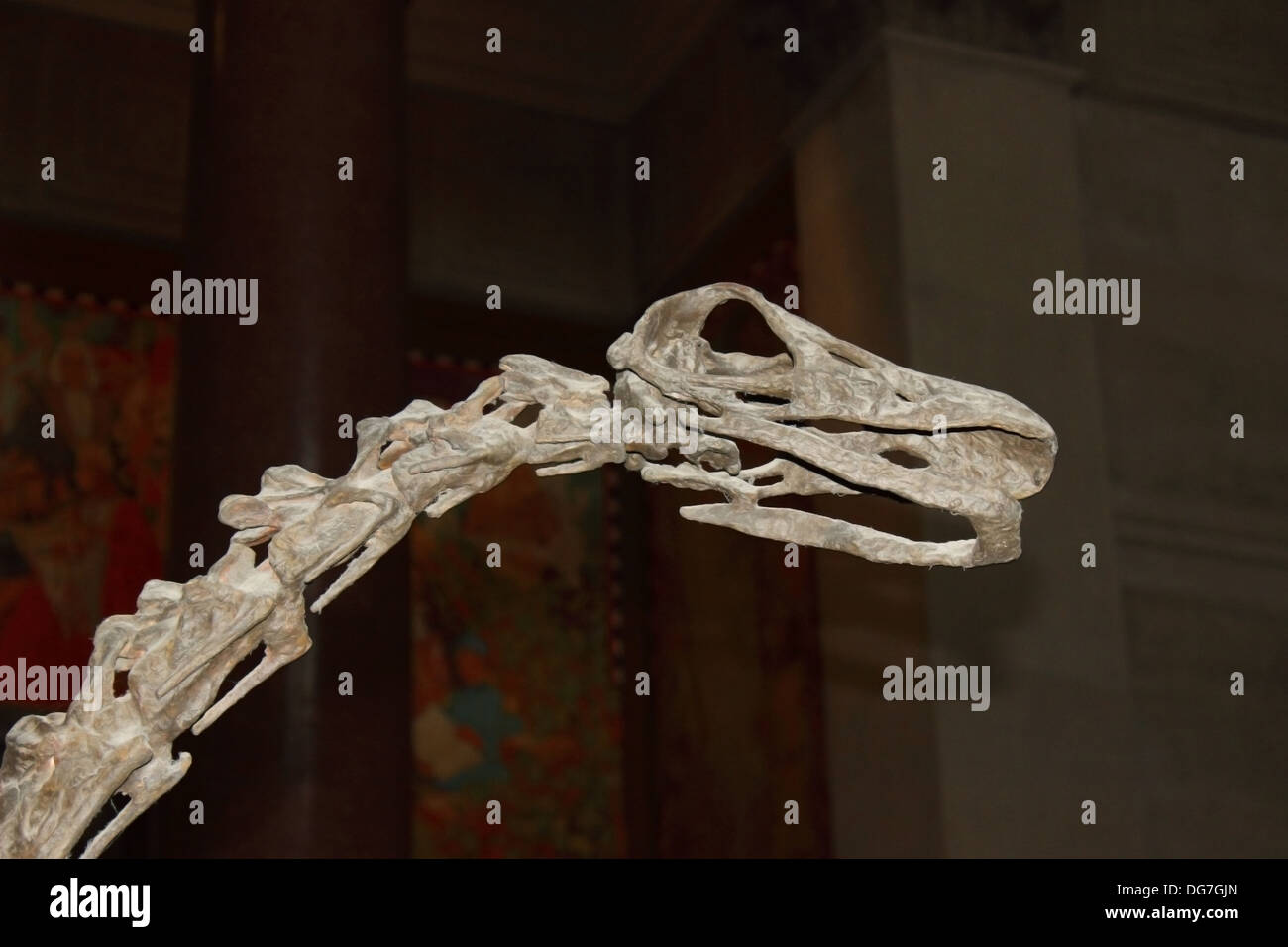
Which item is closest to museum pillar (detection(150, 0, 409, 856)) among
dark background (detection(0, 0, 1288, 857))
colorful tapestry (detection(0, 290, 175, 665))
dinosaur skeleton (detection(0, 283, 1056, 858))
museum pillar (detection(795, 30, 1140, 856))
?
dark background (detection(0, 0, 1288, 857))

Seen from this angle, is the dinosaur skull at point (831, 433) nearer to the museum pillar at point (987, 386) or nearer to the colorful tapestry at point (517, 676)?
the museum pillar at point (987, 386)

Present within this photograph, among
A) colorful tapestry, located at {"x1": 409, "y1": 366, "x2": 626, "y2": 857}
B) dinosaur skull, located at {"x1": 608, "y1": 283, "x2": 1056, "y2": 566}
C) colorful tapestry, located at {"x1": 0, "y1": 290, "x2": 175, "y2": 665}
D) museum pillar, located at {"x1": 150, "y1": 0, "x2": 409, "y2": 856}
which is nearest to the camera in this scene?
dinosaur skull, located at {"x1": 608, "y1": 283, "x2": 1056, "y2": 566}

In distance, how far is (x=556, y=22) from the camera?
30.0ft

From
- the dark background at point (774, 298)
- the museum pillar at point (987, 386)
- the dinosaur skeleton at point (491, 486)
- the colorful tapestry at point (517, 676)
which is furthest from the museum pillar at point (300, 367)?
the colorful tapestry at point (517, 676)

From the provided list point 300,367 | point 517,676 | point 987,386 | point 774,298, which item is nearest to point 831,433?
point 300,367

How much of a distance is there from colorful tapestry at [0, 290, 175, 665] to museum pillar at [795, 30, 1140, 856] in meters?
3.32

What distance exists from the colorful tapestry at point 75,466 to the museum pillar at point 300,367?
303cm

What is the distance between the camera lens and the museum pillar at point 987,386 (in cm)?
571

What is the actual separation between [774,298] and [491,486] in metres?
6.41

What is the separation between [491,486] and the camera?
66.8 inches

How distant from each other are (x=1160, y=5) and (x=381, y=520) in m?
6.65

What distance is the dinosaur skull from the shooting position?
5.56ft

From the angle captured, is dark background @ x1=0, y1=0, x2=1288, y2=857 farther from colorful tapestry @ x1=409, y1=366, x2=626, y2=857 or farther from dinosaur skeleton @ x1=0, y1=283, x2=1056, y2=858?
dinosaur skeleton @ x1=0, y1=283, x2=1056, y2=858

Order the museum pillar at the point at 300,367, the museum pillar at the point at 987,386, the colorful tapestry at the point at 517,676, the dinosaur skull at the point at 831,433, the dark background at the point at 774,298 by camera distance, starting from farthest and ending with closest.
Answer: the colorful tapestry at the point at 517,676 < the museum pillar at the point at 987,386 < the dark background at the point at 774,298 < the museum pillar at the point at 300,367 < the dinosaur skull at the point at 831,433
